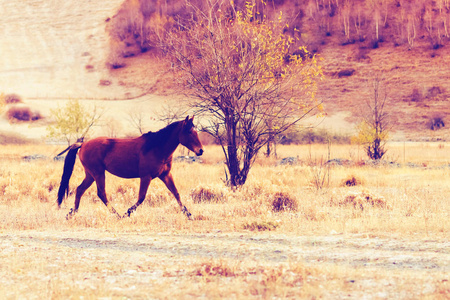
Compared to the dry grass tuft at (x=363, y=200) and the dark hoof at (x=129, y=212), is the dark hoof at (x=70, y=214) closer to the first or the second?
the dark hoof at (x=129, y=212)

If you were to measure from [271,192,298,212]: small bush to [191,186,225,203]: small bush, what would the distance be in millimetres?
1488

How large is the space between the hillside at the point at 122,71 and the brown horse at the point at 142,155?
1303 inches

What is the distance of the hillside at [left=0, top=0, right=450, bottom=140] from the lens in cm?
5947

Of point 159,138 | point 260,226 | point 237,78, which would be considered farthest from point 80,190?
point 237,78

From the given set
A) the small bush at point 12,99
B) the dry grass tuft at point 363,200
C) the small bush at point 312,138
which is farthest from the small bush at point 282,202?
the small bush at point 12,99

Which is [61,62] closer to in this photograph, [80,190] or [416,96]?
[416,96]

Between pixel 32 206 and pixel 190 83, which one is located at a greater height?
pixel 190 83

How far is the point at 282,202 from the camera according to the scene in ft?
38.9

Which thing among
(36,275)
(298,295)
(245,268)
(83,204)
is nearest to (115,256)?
(36,275)

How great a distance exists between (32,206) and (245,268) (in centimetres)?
772

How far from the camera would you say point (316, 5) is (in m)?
85.2

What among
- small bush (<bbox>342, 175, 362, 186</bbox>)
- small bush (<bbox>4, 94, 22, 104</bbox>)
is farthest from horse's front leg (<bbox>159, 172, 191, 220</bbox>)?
small bush (<bbox>4, 94, 22, 104</bbox>)

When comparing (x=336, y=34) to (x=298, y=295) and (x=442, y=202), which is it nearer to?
(x=442, y=202)

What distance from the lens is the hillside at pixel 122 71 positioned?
5947 cm
